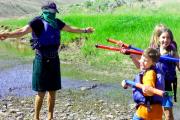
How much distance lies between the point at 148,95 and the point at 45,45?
237cm

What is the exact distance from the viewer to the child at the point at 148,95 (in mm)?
6211

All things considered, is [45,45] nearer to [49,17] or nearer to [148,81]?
[49,17]

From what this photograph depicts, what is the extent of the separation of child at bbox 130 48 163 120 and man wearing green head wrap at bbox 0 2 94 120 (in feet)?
6.75

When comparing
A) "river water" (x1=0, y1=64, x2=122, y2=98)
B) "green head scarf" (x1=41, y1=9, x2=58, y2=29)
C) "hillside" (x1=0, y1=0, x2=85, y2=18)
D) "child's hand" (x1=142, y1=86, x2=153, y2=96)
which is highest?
"hillside" (x1=0, y1=0, x2=85, y2=18)

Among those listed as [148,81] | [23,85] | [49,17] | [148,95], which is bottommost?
[23,85]

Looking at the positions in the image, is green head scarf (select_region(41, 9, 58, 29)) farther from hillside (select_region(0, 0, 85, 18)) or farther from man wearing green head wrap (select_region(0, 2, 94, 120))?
hillside (select_region(0, 0, 85, 18))

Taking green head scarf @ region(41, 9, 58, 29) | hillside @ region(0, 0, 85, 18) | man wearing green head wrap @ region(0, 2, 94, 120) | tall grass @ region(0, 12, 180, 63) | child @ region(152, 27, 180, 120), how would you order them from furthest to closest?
1. hillside @ region(0, 0, 85, 18)
2. tall grass @ region(0, 12, 180, 63)
3. green head scarf @ region(41, 9, 58, 29)
4. man wearing green head wrap @ region(0, 2, 94, 120)
5. child @ region(152, 27, 180, 120)

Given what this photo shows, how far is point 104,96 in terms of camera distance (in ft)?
38.9

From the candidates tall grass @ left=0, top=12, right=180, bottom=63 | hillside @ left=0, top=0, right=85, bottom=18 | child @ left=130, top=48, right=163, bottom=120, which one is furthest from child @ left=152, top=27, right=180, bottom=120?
hillside @ left=0, top=0, right=85, bottom=18

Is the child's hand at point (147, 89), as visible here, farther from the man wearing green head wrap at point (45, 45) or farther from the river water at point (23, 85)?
the river water at point (23, 85)

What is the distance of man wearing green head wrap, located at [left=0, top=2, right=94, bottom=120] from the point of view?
789cm

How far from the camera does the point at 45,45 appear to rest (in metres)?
7.98

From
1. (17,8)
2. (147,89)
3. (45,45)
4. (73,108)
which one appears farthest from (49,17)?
(17,8)

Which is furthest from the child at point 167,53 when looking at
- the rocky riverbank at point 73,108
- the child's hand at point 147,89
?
the rocky riverbank at point 73,108
